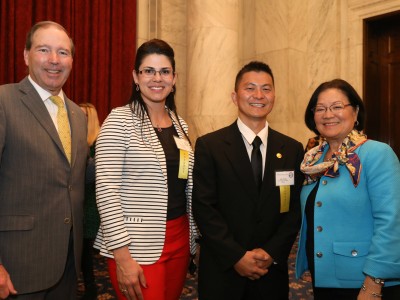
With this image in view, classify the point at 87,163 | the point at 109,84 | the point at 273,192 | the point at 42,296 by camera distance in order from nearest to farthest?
the point at 42,296 → the point at 273,192 → the point at 87,163 → the point at 109,84

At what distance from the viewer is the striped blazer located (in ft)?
5.54

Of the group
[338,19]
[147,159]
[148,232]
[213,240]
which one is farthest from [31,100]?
[338,19]

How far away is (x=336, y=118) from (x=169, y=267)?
114 centimetres

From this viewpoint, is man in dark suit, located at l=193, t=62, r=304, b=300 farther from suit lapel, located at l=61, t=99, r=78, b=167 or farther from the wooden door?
the wooden door

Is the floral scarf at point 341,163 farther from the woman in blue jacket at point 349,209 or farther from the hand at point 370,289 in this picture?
the hand at point 370,289

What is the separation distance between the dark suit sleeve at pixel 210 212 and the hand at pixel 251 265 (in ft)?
0.09

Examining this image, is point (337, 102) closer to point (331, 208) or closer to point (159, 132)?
point (331, 208)

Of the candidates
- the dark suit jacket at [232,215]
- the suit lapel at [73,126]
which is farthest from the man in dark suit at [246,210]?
the suit lapel at [73,126]

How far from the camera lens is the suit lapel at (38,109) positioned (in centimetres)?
170

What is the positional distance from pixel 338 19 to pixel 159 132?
444cm

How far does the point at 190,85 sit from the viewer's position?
5293 mm

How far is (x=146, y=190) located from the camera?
1.75 metres

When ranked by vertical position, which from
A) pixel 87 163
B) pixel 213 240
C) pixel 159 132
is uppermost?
pixel 159 132

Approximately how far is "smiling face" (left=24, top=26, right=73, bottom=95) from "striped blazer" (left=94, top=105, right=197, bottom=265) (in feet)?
1.14
